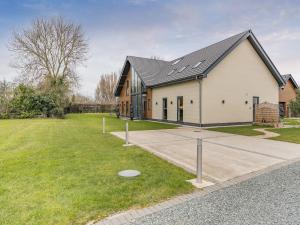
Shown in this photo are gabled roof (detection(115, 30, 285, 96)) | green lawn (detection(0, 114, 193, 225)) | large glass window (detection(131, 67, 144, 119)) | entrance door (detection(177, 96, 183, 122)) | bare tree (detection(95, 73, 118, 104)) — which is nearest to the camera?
green lawn (detection(0, 114, 193, 225))

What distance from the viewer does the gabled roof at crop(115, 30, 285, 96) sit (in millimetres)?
15586

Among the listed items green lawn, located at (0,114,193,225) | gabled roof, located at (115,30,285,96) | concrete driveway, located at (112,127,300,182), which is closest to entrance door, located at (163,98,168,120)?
gabled roof, located at (115,30,285,96)

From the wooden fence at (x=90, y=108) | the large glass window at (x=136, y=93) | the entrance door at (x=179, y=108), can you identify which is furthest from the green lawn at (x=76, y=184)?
the wooden fence at (x=90, y=108)

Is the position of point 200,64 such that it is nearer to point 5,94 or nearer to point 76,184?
point 76,184

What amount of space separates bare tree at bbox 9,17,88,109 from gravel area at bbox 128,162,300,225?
85.3 feet

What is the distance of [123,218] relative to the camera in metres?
3.22

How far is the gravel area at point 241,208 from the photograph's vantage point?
315 cm

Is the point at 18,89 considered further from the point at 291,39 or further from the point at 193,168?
the point at 291,39

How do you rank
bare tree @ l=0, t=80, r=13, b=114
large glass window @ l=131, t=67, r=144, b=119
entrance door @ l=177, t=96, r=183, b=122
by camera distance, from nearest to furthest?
1. entrance door @ l=177, t=96, r=183, b=122
2. large glass window @ l=131, t=67, r=144, b=119
3. bare tree @ l=0, t=80, r=13, b=114

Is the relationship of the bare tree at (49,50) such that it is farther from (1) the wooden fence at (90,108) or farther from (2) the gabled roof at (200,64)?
(1) the wooden fence at (90,108)

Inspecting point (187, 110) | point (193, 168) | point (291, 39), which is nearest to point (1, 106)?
point (187, 110)

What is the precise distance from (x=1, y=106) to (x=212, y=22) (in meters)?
22.5

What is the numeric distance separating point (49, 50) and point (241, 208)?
97.5 feet

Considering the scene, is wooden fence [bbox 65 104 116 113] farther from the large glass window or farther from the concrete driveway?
the concrete driveway
